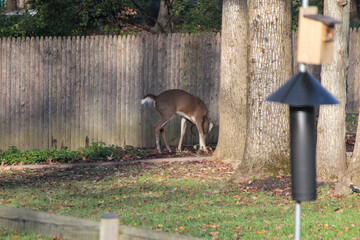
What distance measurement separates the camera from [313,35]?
15.6 feet

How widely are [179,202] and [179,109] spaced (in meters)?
5.69

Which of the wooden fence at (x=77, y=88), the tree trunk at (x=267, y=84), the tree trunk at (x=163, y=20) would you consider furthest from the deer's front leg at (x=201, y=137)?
the tree trunk at (x=163, y=20)

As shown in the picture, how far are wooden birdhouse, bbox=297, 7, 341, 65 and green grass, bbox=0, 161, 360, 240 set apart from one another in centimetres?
302

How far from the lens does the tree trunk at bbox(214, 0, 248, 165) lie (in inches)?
516

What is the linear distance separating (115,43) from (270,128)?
612 cm

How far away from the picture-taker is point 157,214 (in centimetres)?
859

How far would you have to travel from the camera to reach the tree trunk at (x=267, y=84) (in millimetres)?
10492

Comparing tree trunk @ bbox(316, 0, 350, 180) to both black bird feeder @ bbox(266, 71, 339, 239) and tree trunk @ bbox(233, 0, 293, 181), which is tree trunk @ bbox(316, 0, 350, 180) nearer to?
tree trunk @ bbox(233, 0, 293, 181)

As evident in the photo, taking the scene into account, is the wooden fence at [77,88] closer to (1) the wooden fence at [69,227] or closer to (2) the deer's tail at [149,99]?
(2) the deer's tail at [149,99]

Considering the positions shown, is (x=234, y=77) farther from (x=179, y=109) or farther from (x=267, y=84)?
(x=267, y=84)

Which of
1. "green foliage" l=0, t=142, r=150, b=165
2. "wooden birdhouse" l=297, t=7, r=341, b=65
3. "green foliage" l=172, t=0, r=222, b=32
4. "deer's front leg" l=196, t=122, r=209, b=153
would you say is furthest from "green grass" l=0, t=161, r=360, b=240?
"green foliage" l=172, t=0, r=222, b=32

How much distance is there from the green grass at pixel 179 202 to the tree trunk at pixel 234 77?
1.78ft

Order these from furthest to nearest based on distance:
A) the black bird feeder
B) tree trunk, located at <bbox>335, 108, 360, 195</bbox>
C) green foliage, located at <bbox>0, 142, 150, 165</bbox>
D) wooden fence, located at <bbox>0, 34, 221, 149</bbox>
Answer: wooden fence, located at <bbox>0, 34, 221, 149</bbox>, green foliage, located at <bbox>0, 142, 150, 165</bbox>, tree trunk, located at <bbox>335, 108, 360, 195</bbox>, the black bird feeder

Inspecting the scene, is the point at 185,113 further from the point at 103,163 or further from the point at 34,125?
the point at 34,125
